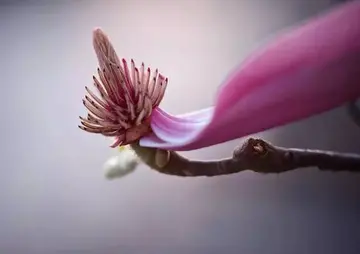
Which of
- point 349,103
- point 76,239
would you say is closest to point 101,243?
point 76,239

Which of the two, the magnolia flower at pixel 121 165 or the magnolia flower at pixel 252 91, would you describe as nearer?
the magnolia flower at pixel 252 91

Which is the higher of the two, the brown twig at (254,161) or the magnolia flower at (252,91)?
the magnolia flower at (252,91)

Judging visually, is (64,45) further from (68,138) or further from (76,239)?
(76,239)

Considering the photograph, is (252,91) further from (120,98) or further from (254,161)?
(120,98)

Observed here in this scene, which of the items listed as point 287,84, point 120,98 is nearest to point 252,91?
point 287,84
